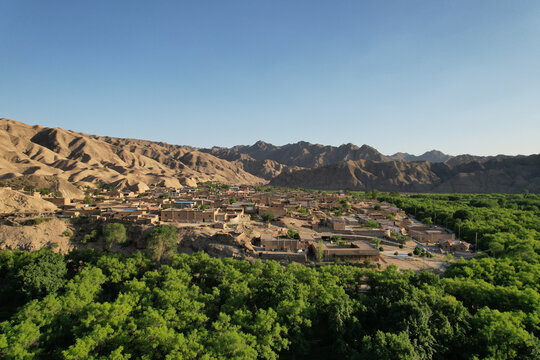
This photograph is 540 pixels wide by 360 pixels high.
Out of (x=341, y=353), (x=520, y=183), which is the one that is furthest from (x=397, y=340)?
(x=520, y=183)

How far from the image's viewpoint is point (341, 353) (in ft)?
53.0

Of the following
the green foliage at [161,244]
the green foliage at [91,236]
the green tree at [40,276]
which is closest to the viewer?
the green tree at [40,276]

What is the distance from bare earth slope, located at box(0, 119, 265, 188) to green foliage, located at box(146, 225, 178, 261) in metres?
46.9

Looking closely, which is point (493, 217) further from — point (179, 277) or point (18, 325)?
point (18, 325)

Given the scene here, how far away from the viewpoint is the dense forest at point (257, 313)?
1433 centimetres

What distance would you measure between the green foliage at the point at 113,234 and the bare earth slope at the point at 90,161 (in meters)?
40.5

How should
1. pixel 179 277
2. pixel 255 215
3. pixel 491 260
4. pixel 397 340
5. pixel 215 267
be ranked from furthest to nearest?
pixel 255 215 < pixel 491 260 < pixel 215 267 < pixel 179 277 < pixel 397 340

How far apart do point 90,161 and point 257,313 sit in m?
121

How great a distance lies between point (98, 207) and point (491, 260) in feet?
172

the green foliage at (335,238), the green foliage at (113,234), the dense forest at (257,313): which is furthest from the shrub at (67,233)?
the green foliage at (335,238)

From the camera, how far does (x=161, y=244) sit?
31.2 m

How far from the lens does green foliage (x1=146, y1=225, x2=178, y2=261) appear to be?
1211 inches

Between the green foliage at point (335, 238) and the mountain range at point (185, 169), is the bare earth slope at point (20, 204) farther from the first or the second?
the green foliage at point (335, 238)

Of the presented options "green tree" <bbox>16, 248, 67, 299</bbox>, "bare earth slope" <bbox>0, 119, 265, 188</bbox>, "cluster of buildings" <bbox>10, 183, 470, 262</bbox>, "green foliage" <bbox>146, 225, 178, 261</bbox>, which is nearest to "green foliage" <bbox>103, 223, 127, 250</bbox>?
"cluster of buildings" <bbox>10, 183, 470, 262</bbox>
